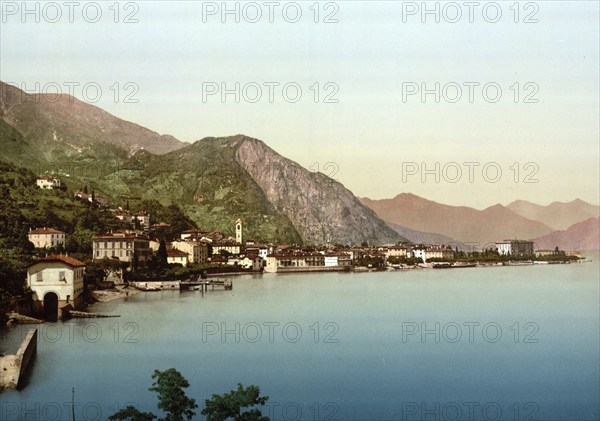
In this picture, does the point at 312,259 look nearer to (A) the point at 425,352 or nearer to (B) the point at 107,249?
(B) the point at 107,249

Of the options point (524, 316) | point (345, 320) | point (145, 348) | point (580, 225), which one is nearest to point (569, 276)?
point (580, 225)

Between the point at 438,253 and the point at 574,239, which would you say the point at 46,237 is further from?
the point at 574,239

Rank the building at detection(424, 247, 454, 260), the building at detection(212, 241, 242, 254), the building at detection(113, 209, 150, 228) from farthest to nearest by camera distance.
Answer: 1. the building at detection(424, 247, 454, 260)
2. the building at detection(212, 241, 242, 254)
3. the building at detection(113, 209, 150, 228)

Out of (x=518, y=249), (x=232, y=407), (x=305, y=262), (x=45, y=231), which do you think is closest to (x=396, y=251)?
(x=518, y=249)

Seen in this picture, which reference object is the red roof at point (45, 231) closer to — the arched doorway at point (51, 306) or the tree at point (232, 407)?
the arched doorway at point (51, 306)

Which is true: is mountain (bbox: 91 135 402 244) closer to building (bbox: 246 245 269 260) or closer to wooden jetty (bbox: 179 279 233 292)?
building (bbox: 246 245 269 260)

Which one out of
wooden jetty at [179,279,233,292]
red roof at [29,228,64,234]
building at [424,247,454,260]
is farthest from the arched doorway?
building at [424,247,454,260]

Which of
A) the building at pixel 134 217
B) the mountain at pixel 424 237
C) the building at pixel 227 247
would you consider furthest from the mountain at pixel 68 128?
the mountain at pixel 424 237
